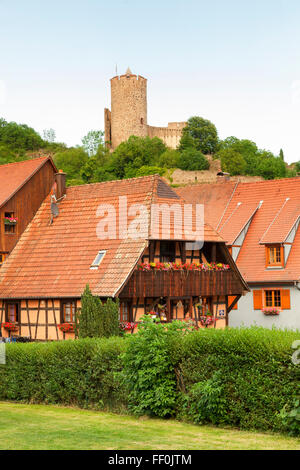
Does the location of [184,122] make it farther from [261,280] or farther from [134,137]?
[261,280]

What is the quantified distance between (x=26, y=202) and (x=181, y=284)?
27.8 ft

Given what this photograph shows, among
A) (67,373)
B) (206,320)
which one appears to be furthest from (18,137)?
(67,373)

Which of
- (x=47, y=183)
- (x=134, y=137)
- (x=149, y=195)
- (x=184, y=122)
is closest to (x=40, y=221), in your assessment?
(x=47, y=183)

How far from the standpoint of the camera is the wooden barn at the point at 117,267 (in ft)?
85.1

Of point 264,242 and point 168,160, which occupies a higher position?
point 168,160

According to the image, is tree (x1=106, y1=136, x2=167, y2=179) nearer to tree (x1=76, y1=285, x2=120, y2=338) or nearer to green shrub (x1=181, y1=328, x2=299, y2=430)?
tree (x1=76, y1=285, x2=120, y2=338)

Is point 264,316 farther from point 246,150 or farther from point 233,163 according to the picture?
point 246,150

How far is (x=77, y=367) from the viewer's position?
1727 cm

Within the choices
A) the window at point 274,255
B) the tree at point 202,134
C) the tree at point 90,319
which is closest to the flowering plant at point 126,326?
the tree at point 90,319

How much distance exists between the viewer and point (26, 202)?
104ft

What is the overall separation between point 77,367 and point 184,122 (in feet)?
324

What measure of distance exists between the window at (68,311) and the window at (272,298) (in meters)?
10.1

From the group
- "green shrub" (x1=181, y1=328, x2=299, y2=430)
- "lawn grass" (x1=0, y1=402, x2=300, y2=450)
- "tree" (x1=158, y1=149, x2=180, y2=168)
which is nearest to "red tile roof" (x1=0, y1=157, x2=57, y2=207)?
"lawn grass" (x1=0, y1=402, x2=300, y2=450)
